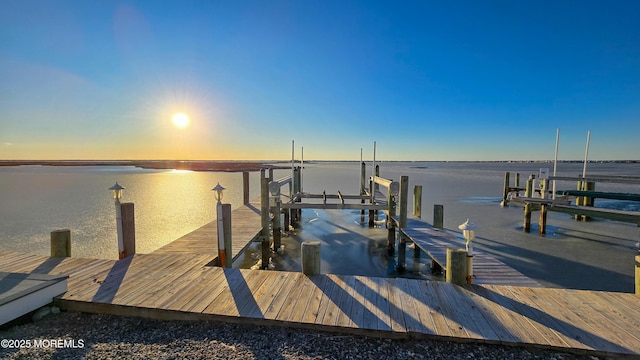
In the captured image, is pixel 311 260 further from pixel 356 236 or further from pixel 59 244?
pixel 356 236

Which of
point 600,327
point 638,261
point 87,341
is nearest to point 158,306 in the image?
point 87,341

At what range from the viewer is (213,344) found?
299 cm

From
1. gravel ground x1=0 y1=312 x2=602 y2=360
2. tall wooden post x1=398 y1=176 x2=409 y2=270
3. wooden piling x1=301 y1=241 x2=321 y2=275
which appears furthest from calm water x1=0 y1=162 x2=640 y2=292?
gravel ground x1=0 y1=312 x2=602 y2=360

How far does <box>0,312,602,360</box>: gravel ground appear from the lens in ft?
9.25

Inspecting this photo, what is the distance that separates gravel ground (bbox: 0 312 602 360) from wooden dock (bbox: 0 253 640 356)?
95mm

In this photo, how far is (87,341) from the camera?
119 inches

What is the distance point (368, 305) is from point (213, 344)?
6.16 ft

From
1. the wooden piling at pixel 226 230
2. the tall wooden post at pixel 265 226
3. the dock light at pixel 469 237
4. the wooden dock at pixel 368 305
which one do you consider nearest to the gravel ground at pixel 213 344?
the wooden dock at pixel 368 305

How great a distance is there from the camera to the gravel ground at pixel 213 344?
2.82 meters

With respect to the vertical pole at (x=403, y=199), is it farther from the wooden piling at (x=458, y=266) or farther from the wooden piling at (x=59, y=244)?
the wooden piling at (x=59, y=244)

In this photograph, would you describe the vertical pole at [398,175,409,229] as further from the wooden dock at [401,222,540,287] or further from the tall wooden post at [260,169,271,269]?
the tall wooden post at [260,169,271,269]

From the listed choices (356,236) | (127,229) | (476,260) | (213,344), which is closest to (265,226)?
(127,229)

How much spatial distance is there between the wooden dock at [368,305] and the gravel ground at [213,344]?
0.31 ft

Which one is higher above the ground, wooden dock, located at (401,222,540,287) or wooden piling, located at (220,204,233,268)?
wooden piling, located at (220,204,233,268)
